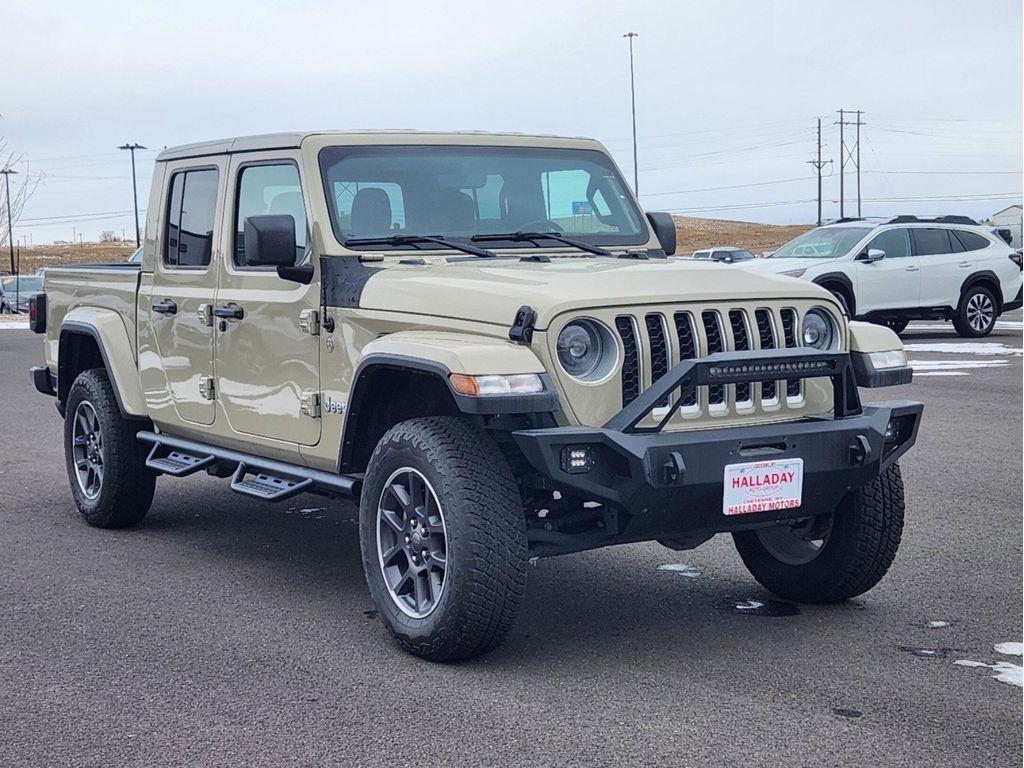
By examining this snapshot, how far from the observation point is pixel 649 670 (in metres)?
5.08

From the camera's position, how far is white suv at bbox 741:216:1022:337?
21.1 meters

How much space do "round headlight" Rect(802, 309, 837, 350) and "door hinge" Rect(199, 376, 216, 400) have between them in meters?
2.90

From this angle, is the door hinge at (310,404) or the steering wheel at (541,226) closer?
the door hinge at (310,404)

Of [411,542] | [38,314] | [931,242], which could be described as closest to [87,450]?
[38,314]

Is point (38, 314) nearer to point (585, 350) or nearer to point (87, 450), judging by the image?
point (87, 450)

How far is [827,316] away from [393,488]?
1856 millimetres

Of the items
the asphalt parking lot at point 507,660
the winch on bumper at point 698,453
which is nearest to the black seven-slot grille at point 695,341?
the winch on bumper at point 698,453

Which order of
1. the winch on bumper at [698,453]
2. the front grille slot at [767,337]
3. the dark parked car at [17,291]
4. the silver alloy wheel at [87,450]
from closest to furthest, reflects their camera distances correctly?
the winch on bumper at [698,453], the front grille slot at [767,337], the silver alloy wheel at [87,450], the dark parked car at [17,291]

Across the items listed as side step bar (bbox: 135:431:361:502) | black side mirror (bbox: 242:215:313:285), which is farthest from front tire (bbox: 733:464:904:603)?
black side mirror (bbox: 242:215:313:285)

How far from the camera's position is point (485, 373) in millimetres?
4812

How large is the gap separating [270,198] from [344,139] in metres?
A: 0.47

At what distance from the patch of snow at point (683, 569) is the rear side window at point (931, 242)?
637 inches

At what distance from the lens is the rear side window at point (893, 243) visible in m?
21.6

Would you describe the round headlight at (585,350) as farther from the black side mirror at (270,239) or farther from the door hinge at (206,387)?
the door hinge at (206,387)
